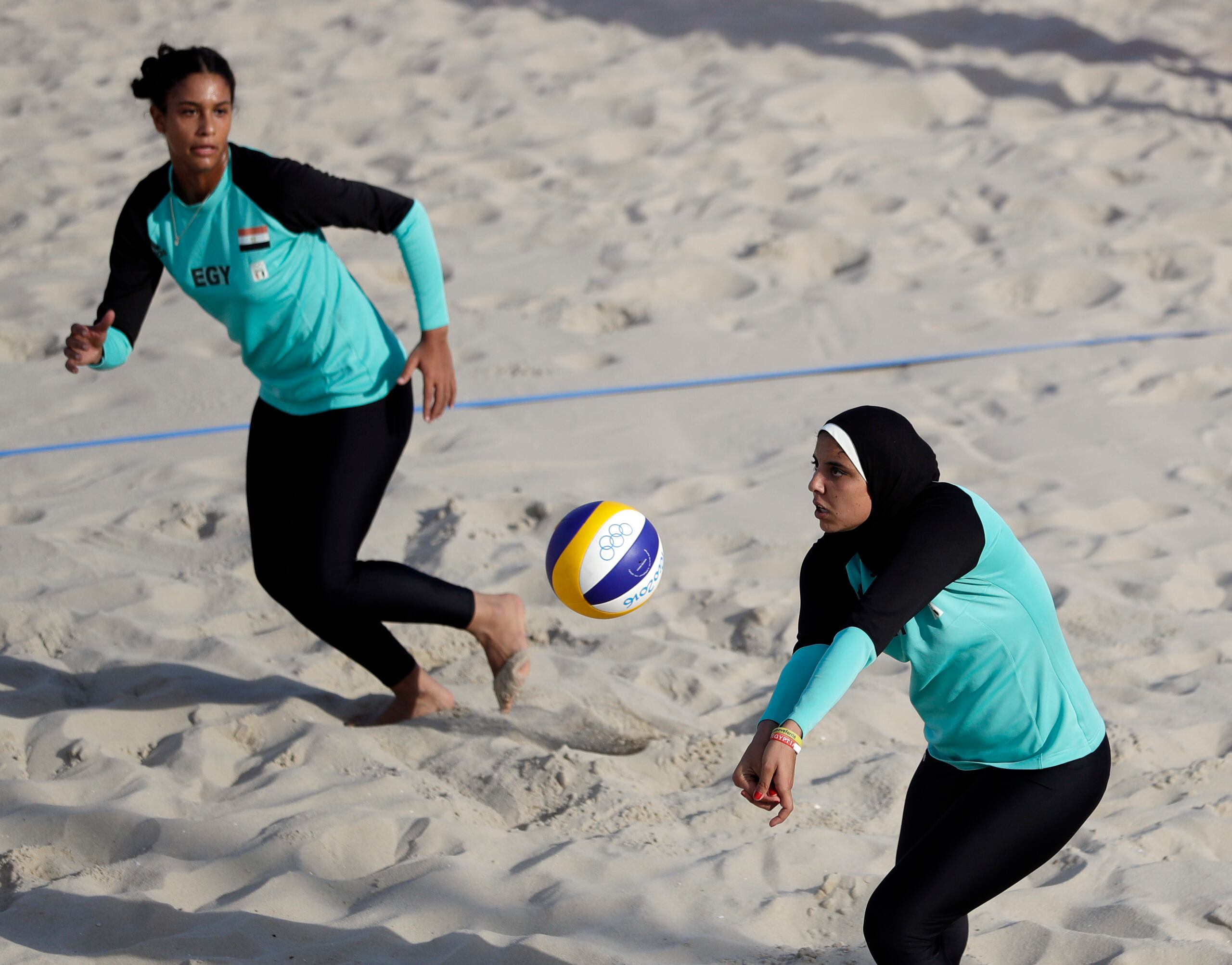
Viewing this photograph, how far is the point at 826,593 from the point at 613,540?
33.1 inches

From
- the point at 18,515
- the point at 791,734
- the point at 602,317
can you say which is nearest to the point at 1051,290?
the point at 602,317

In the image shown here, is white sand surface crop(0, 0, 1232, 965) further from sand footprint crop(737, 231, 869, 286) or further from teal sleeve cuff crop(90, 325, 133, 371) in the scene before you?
teal sleeve cuff crop(90, 325, 133, 371)

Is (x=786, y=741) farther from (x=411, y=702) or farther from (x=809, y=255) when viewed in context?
(x=809, y=255)

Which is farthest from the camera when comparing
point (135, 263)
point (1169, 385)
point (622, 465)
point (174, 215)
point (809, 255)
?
point (809, 255)

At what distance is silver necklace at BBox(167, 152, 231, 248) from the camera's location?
3393 millimetres

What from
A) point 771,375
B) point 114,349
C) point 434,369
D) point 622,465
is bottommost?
point 622,465

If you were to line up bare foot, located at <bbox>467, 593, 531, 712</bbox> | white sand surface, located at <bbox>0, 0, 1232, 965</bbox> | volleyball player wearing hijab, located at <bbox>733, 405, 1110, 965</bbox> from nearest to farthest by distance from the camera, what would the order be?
volleyball player wearing hijab, located at <bbox>733, 405, 1110, 965</bbox>, white sand surface, located at <bbox>0, 0, 1232, 965</bbox>, bare foot, located at <bbox>467, 593, 531, 712</bbox>

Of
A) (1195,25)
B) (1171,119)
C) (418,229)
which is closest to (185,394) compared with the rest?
(418,229)

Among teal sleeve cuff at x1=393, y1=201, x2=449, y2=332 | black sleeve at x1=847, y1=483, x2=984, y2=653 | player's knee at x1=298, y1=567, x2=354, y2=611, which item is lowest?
player's knee at x1=298, y1=567, x2=354, y2=611

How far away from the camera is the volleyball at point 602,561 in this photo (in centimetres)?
318

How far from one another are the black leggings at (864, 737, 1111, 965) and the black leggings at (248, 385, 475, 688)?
5.54 ft

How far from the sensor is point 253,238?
340 cm

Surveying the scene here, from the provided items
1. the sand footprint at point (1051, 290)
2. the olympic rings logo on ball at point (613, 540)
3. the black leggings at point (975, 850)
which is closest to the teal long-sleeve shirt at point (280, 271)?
the olympic rings logo on ball at point (613, 540)

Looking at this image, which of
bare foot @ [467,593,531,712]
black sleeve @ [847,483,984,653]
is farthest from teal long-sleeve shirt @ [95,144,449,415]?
black sleeve @ [847,483,984,653]
